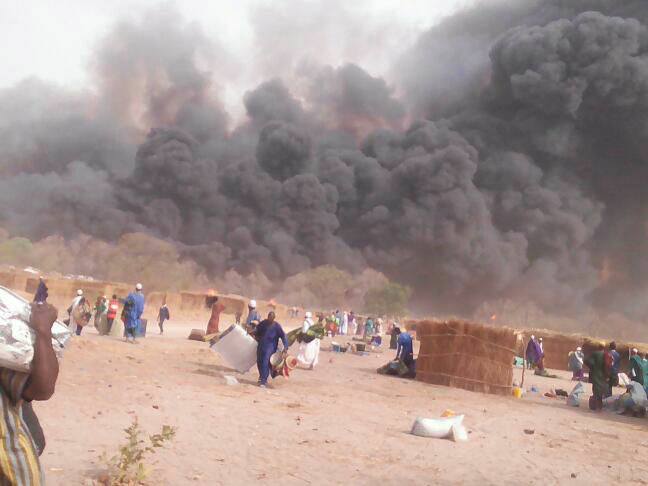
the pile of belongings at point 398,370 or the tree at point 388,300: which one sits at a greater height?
the tree at point 388,300

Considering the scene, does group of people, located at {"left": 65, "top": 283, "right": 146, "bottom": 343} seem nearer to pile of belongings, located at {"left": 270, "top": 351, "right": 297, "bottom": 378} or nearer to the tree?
pile of belongings, located at {"left": 270, "top": 351, "right": 297, "bottom": 378}

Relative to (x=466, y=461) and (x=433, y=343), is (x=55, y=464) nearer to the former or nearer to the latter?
(x=466, y=461)

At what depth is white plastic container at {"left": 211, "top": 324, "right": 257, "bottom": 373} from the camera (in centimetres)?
1136

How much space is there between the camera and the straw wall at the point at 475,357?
13.9m

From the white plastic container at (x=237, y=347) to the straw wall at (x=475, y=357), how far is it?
17.4 ft

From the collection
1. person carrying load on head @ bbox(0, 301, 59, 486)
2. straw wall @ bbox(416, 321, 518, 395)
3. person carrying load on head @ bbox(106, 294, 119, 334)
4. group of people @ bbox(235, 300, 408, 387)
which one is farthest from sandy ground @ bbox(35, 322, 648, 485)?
person carrying load on head @ bbox(106, 294, 119, 334)

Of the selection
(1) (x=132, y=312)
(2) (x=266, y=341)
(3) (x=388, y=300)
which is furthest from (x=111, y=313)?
(3) (x=388, y=300)

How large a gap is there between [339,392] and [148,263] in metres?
43.5

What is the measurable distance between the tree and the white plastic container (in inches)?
1853

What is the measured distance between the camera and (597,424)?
10250 millimetres

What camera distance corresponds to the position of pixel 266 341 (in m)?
10.6

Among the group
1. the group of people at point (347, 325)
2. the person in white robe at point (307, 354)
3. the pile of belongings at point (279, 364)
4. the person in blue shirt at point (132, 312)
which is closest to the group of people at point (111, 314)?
the person in blue shirt at point (132, 312)

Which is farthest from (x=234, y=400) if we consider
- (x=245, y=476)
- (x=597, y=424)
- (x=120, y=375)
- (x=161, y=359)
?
(x=597, y=424)

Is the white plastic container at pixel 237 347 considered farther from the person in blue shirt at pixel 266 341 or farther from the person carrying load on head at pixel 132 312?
the person carrying load on head at pixel 132 312
